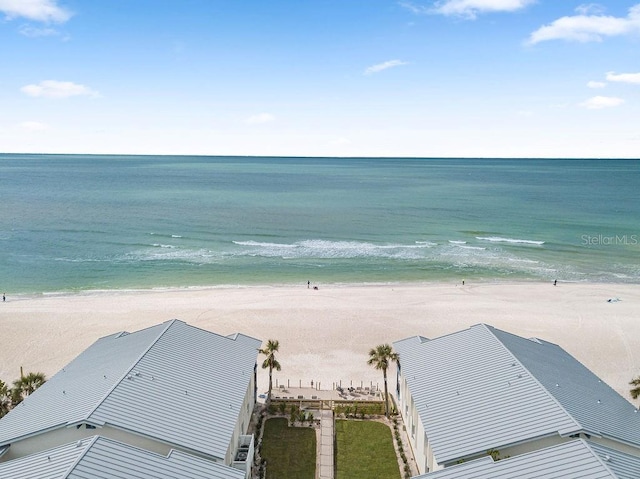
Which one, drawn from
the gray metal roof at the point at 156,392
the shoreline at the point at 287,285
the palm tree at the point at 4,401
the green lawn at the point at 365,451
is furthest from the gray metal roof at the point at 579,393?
the shoreline at the point at 287,285

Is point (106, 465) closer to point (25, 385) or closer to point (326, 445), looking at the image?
point (326, 445)

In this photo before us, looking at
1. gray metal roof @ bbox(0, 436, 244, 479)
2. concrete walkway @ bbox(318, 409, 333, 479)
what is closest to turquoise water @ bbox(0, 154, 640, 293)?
concrete walkway @ bbox(318, 409, 333, 479)

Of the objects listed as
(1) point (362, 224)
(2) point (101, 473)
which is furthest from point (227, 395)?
(1) point (362, 224)

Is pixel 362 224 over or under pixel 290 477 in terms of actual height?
over

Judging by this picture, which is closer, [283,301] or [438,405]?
[438,405]

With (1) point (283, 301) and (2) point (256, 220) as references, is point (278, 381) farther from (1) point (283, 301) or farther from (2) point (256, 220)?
(2) point (256, 220)

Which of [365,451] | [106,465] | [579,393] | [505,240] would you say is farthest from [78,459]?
[505,240]

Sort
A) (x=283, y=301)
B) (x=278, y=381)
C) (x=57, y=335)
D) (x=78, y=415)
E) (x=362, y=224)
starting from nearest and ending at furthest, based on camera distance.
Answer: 1. (x=78, y=415)
2. (x=278, y=381)
3. (x=57, y=335)
4. (x=283, y=301)
5. (x=362, y=224)
